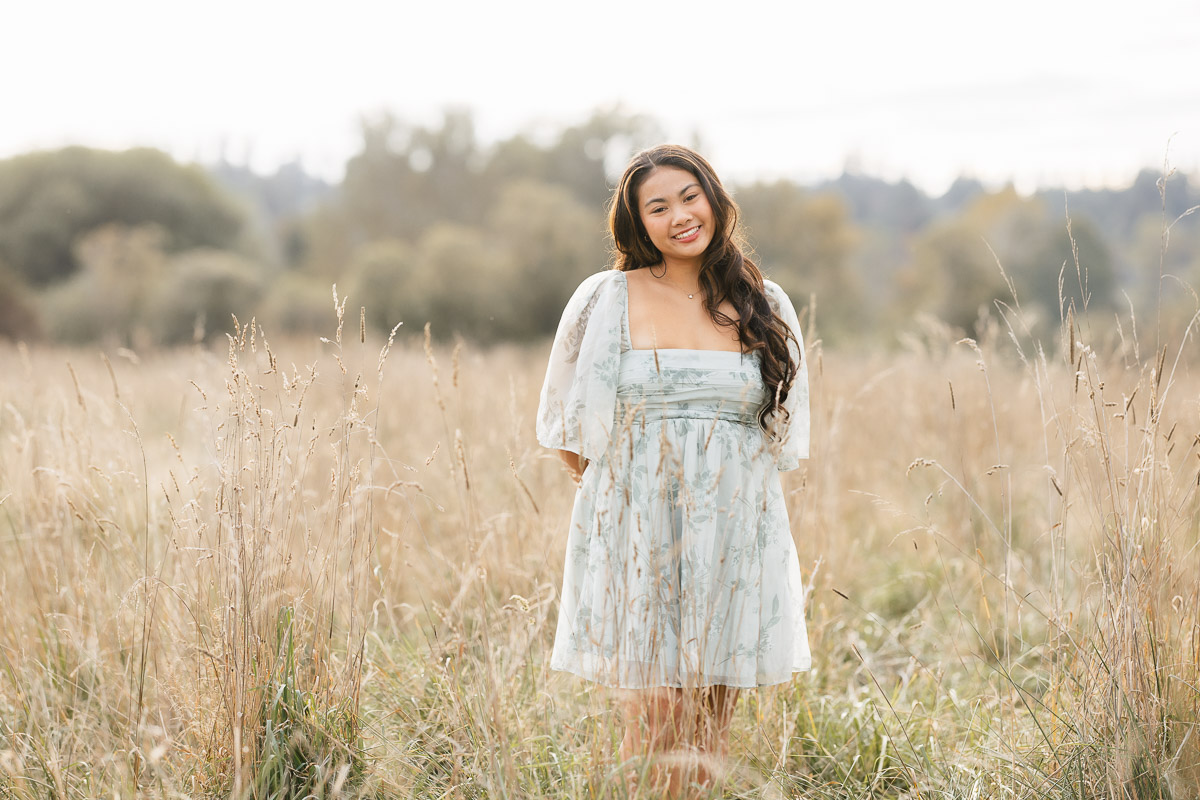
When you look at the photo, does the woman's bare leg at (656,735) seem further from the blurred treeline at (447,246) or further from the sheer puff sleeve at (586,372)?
the blurred treeline at (447,246)

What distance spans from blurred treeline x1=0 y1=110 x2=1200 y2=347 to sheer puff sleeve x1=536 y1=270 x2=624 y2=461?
40.0 ft

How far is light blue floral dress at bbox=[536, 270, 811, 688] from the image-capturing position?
2.02 meters

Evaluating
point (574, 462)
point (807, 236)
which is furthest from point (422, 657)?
point (807, 236)

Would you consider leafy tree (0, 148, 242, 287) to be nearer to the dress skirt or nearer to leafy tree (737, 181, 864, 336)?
leafy tree (737, 181, 864, 336)

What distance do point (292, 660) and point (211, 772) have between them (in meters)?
0.30

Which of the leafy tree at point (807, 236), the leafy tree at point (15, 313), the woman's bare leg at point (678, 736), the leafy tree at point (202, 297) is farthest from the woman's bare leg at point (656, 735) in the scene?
the leafy tree at point (15, 313)

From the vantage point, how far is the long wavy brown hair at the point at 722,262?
2.29 metres

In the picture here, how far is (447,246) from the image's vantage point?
1798 centimetres

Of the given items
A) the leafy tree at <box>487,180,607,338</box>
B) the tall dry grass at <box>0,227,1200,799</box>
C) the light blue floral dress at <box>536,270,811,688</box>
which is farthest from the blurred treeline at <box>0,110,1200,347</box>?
the light blue floral dress at <box>536,270,811,688</box>

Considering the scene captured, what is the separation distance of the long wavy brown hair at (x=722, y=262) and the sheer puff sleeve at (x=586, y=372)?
0.15 metres

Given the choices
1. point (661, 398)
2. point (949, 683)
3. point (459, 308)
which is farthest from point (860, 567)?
point (459, 308)

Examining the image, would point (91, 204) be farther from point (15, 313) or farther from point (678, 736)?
point (678, 736)

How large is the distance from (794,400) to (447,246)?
16.4 meters

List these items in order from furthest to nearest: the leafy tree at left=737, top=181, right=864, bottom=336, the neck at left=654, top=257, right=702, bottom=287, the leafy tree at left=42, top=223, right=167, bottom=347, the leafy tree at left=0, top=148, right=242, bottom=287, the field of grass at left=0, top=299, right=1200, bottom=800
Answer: the leafy tree at left=0, top=148, right=242, bottom=287
the leafy tree at left=737, top=181, right=864, bottom=336
the leafy tree at left=42, top=223, right=167, bottom=347
the neck at left=654, top=257, right=702, bottom=287
the field of grass at left=0, top=299, right=1200, bottom=800
